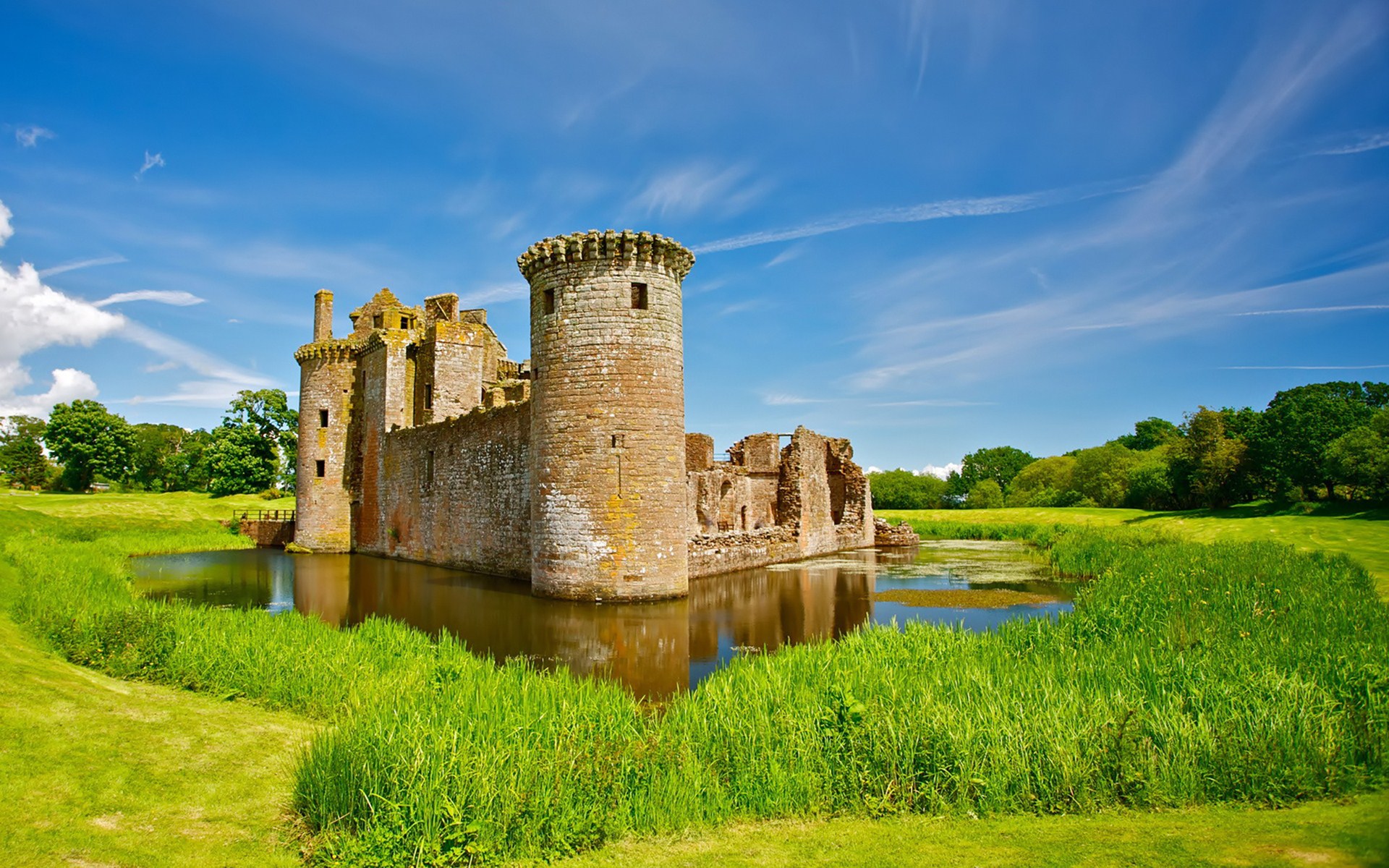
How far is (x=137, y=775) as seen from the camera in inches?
227

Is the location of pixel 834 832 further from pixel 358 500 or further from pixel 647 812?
pixel 358 500

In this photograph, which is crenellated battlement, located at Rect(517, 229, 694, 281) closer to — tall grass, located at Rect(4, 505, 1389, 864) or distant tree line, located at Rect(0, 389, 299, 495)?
tall grass, located at Rect(4, 505, 1389, 864)

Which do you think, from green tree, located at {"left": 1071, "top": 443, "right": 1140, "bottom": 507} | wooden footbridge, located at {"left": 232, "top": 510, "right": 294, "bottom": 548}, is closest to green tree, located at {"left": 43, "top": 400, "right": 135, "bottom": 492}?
wooden footbridge, located at {"left": 232, "top": 510, "right": 294, "bottom": 548}

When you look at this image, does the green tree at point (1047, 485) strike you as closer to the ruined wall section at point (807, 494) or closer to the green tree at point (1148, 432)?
the green tree at point (1148, 432)

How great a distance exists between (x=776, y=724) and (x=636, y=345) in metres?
10.7

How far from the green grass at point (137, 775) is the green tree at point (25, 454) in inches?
3183

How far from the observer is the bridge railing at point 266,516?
3247 centimetres

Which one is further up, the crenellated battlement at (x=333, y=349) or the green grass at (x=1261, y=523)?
the crenellated battlement at (x=333, y=349)

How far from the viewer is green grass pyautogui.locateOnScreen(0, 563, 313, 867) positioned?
4.74m

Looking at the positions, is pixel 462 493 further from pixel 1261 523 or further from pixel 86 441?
pixel 86 441

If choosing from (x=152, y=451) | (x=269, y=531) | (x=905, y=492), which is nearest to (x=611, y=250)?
(x=269, y=531)

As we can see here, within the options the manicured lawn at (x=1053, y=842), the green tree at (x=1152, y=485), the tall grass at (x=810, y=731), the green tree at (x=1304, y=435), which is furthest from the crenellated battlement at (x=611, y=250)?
the green tree at (x=1152, y=485)

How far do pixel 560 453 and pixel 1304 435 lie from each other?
4592cm

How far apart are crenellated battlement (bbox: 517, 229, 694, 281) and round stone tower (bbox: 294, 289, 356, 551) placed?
16.9 metres
